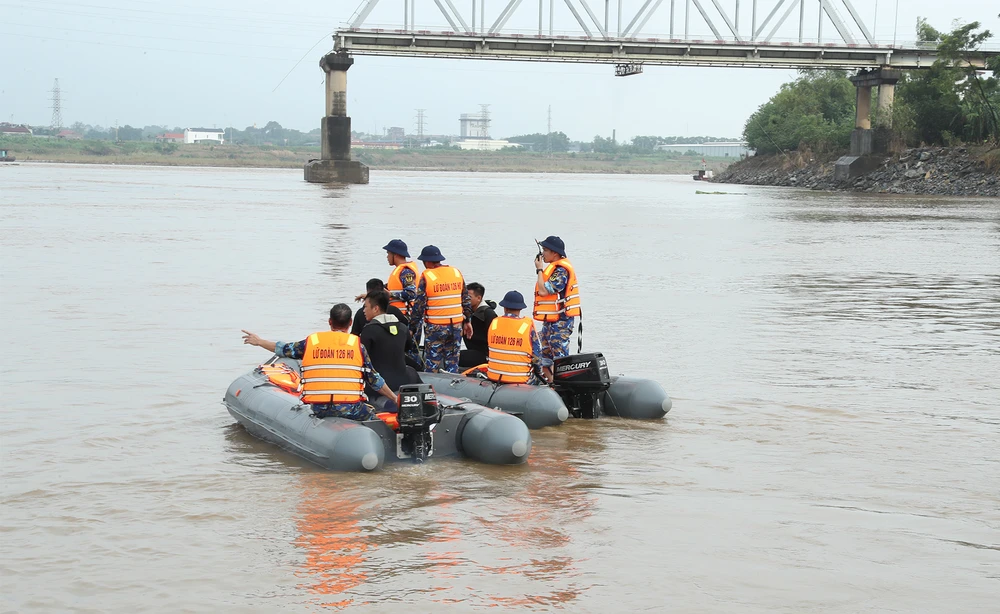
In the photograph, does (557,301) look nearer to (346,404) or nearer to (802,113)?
(346,404)

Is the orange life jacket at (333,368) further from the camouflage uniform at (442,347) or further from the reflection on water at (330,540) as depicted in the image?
the camouflage uniform at (442,347)

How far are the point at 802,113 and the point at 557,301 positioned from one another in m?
103

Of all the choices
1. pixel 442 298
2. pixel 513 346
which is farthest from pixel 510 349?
pixel 442 298

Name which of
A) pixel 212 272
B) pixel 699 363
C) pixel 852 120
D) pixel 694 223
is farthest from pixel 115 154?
pixel 699 363

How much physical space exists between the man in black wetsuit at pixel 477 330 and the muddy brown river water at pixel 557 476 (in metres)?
1.64

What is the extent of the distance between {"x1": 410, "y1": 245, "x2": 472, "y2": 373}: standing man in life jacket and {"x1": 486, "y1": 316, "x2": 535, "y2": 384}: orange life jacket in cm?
93

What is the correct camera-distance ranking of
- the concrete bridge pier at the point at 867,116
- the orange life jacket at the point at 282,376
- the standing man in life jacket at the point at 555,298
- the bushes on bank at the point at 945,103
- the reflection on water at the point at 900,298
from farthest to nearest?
the concrete bridge pier at the point at 867,116 → the bushes on bank at the point at 945,103 → the reflection on water at the point at 900,298 → the standing man in life jacket at the point at 555,298 → the orange life jacket at the point at 282,376

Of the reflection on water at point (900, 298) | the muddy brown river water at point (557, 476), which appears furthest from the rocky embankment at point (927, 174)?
the muddy brown river water at point (557, 476)

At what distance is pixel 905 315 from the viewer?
2114cm

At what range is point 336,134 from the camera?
83500 millimetres

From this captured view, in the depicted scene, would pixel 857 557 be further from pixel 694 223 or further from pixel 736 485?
pixel 694 223

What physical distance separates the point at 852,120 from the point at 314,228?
80666 millimetres

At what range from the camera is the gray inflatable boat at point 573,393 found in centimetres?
1183

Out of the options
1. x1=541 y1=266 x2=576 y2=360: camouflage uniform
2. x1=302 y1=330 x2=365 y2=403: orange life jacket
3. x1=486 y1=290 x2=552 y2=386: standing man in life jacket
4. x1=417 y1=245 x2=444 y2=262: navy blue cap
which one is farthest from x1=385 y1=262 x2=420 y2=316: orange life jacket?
x1=302 y1=330 x2=365 y2=403: orange life jacket
